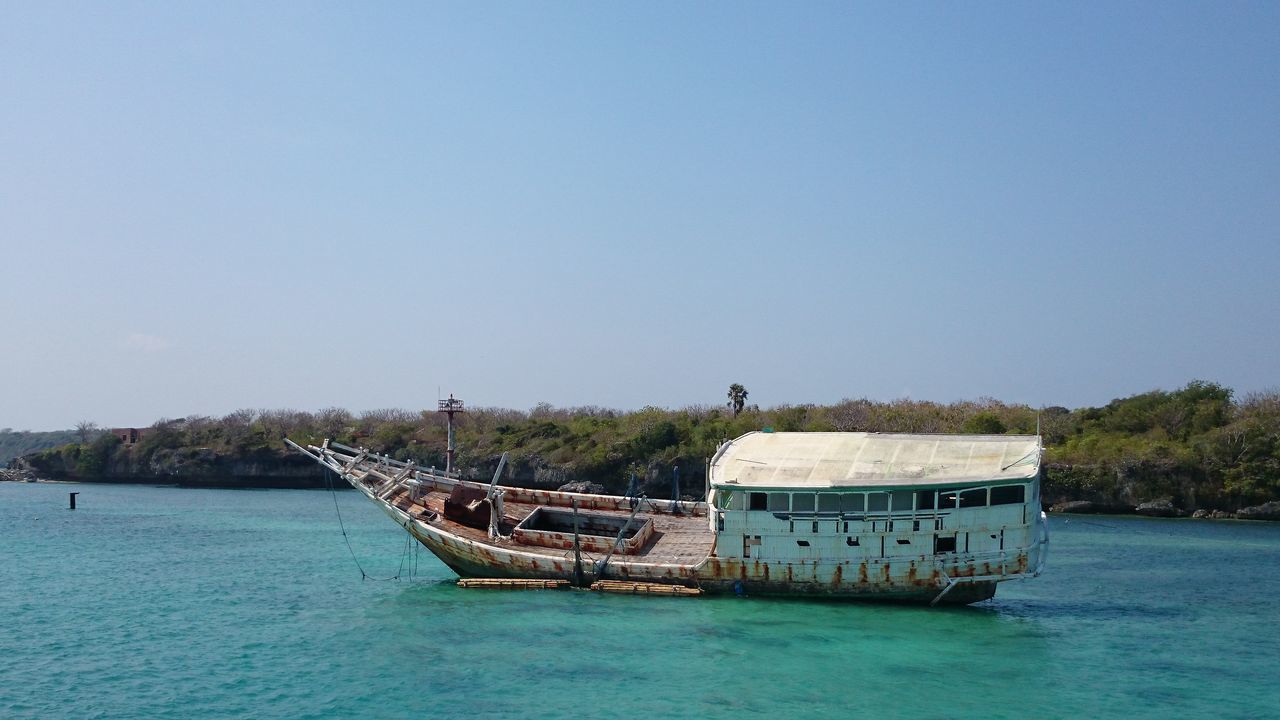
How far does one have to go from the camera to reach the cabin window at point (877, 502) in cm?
3412

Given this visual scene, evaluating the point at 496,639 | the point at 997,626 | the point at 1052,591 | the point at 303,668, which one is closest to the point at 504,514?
the point at 496,639

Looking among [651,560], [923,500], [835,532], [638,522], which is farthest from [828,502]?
[638,522]

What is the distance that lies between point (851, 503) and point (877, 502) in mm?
832

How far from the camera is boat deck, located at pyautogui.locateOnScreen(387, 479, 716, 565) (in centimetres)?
3806

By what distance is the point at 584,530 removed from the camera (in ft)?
139

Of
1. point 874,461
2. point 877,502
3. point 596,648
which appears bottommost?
point 596,648

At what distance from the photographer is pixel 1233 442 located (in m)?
84.2

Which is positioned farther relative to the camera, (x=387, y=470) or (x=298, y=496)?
(x=298, y=496)

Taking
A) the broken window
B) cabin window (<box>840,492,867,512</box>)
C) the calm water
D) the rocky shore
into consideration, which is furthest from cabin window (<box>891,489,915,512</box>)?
the rocky shore

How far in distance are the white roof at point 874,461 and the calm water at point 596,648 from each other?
168 inches

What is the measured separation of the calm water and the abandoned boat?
3.45ft

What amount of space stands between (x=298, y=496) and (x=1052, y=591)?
85363 mm

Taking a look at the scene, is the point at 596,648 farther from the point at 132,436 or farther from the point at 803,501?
the point at 132,436

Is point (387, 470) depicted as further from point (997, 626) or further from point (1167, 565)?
point (1167, 565)
